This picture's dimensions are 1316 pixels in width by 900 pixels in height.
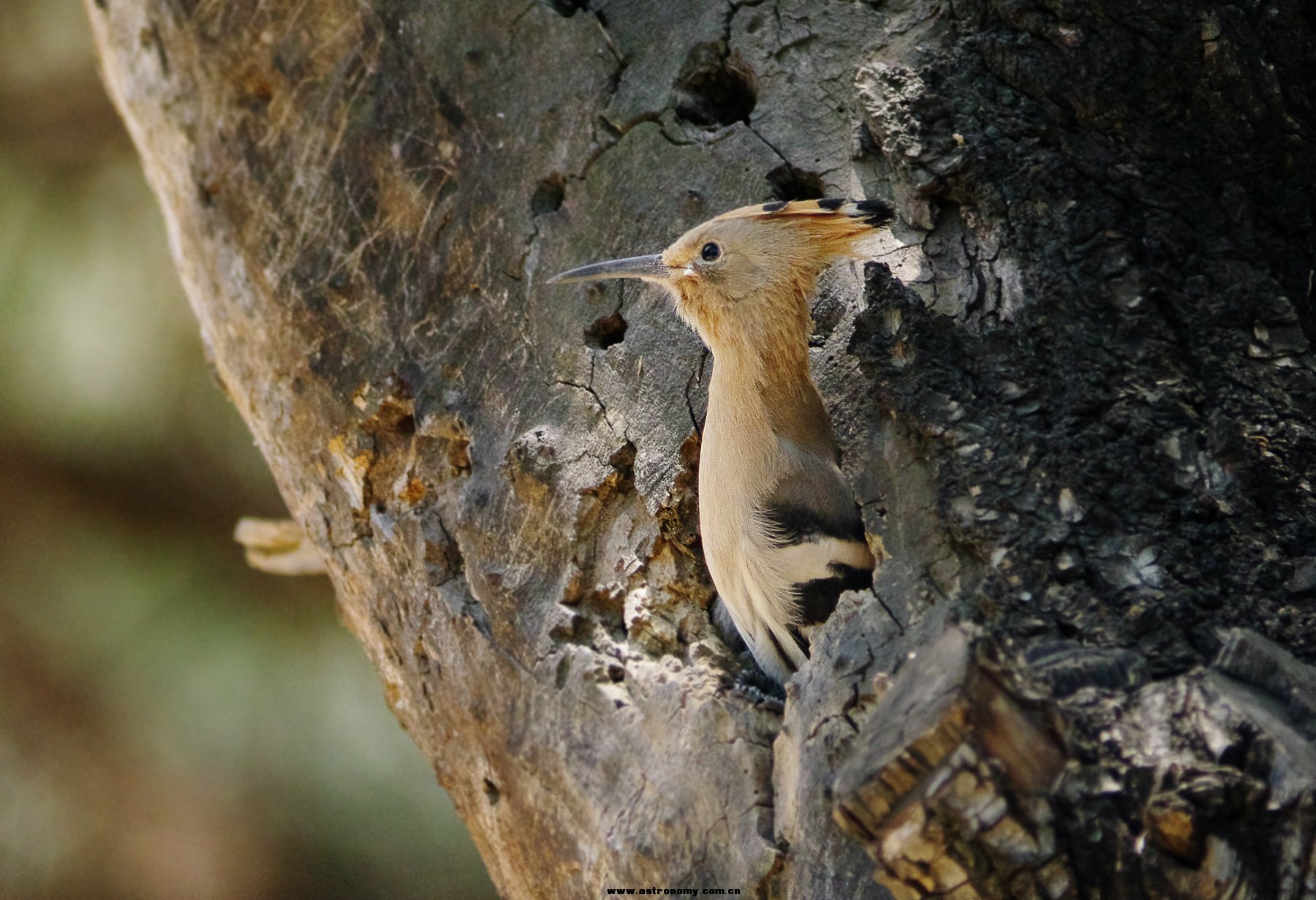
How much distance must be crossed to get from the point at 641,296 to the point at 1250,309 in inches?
40.9

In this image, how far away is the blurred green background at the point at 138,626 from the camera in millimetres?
4457

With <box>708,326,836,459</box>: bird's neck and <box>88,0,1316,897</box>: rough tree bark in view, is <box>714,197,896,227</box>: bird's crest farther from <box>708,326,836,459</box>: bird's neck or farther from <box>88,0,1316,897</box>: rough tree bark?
<box>708,326,836,459</box>: bird's neck

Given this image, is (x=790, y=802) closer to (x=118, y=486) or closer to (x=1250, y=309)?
(x=1250, y=309)

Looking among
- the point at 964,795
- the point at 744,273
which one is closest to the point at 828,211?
the point at 744,273

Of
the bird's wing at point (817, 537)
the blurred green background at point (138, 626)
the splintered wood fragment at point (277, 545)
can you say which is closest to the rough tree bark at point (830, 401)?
the bird's wing at point (817, 537)

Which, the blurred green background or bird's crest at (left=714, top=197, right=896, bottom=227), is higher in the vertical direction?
bird's crest at (left=714, top=197, right=896, bottom=227)

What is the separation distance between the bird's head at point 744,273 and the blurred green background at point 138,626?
2.82 meters

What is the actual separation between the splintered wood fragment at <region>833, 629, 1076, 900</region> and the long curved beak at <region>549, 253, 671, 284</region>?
1.05 meters

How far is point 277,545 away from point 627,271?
67.5 inches

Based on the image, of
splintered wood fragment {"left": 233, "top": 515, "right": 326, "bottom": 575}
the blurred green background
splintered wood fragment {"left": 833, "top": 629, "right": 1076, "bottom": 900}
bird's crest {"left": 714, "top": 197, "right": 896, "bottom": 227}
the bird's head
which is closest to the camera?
splintered wood fragment {"left": 833, "top": 629, "right": 1076, "bottom": 900}

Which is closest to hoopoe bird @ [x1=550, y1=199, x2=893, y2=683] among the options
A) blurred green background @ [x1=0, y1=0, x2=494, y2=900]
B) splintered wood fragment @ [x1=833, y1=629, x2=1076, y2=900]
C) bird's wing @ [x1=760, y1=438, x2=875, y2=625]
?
bird's wing @ [x1=760, y1=438, x2=875, y2=625]

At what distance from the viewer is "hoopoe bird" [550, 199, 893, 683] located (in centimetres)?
203

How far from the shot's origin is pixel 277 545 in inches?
134

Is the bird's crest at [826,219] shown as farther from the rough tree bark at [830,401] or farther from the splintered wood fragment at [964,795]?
the splintered wood fragment at [964,795]
